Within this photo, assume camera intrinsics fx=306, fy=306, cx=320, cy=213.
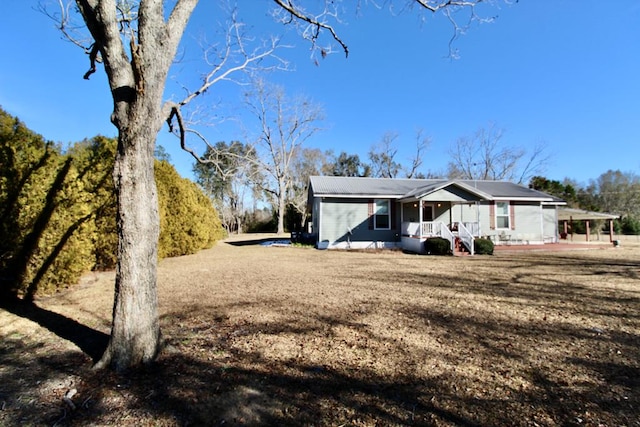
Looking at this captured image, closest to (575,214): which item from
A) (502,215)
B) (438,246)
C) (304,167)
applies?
(502,215)

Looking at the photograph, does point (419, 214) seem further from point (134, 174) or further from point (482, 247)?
point (134, 174)

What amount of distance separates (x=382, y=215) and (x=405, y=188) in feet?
9.42

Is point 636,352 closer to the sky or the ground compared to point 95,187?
closer to the ground

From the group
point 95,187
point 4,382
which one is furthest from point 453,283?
point 95,187

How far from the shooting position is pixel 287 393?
2.66 m

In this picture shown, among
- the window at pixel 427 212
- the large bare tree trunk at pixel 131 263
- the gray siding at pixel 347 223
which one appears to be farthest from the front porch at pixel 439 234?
the large bare tree trunk at pixel 131 263

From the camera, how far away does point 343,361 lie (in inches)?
128

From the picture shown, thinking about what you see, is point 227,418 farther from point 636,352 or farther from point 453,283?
point 453,283

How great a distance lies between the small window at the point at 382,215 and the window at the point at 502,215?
6.85 metres

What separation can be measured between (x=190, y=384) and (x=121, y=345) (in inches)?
33.2

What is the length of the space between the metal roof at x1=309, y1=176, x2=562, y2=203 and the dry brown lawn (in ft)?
32.4

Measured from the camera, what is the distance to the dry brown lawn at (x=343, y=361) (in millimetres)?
2402

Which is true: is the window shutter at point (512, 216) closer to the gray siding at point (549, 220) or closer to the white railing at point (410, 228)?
the gray siding at point (549, 220)

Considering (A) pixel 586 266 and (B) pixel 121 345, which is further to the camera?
(A) pixel 586 266
